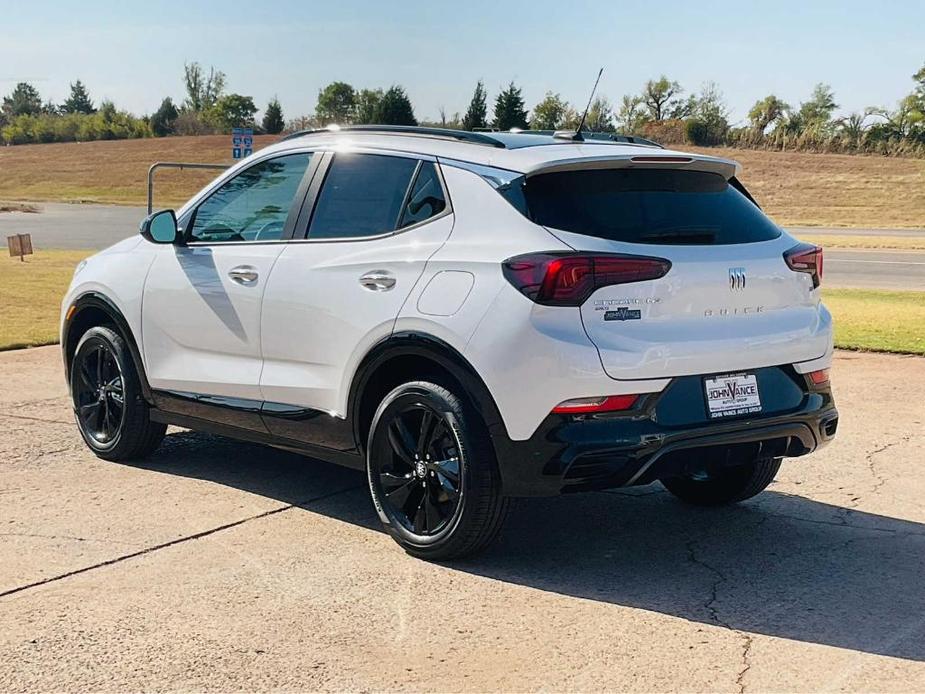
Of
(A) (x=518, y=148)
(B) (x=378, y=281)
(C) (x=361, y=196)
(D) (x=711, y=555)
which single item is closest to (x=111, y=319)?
(C) (x=361, y=196)

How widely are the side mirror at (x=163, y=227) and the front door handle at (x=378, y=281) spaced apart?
5.09ft

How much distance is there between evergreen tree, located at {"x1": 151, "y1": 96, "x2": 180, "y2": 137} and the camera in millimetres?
86312

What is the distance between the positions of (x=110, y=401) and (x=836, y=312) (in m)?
9.97

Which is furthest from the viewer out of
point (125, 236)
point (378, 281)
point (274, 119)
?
point (274, 119)

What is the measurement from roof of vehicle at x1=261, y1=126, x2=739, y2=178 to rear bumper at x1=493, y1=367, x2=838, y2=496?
998mm

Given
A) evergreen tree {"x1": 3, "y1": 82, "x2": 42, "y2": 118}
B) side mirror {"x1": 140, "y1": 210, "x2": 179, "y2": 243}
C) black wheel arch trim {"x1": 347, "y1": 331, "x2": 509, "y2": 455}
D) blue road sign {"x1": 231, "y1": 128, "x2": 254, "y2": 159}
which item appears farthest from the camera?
evergreen tree {"x1": 3, "y1": 82, "x2": 42, "y2": 118}

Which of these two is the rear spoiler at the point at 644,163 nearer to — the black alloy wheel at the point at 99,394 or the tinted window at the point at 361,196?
the tinted window at the point at 361,196

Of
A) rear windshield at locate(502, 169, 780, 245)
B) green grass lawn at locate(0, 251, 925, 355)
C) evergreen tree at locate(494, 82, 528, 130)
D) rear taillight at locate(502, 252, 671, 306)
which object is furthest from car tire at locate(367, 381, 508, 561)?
evergreen tree at locate(494, 82, 528, 130)

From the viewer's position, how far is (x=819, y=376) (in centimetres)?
521

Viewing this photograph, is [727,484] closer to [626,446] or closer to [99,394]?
[626,446]

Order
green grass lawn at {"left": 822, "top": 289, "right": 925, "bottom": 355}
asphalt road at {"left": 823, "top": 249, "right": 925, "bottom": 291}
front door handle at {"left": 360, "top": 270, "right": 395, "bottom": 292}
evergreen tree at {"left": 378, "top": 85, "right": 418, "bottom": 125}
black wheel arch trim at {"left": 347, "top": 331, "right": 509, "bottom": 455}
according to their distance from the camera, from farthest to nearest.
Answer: evergreen tree at {"left": 378, "top": 85, "right": 418, "bottom": 125}, asphalt road at {"left": 823, "top": 249, "right": 925, "bottom": 291}, green grass lawn at {"left": 822, "top": 289, "right": 925, "bottom": 355}, front door handle at {"left": 360, "top": 270, "right": 395, "bottom": 292}, black wheel arch trim at {"left": 347, "top": 331, "right": 509, "bottom": 455}

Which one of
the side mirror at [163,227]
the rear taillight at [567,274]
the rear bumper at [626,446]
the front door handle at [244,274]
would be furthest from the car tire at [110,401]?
the rear taillight at [567,274]

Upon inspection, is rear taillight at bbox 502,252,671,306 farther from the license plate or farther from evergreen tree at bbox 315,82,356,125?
evergreen tree at bbox 315,82,356,125

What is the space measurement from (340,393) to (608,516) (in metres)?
1.51
